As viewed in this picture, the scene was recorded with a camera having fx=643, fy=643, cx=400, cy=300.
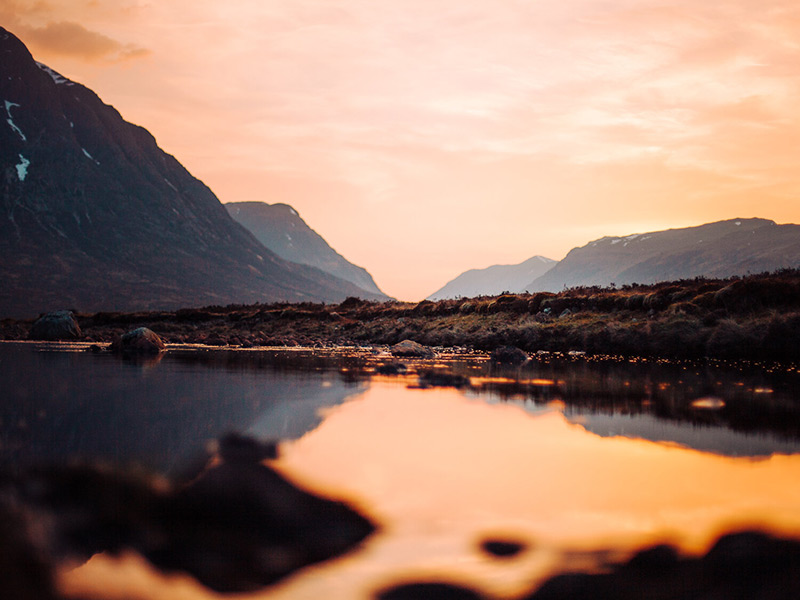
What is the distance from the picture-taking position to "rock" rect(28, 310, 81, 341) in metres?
49.4

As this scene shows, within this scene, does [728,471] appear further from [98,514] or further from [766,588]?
[98,514]

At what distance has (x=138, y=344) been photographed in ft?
103

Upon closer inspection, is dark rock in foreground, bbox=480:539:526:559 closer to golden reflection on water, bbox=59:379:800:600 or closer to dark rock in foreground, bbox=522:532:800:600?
golden reflection on water, bbox=59:379:800:600

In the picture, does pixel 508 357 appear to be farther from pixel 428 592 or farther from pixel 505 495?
pixel 428 592

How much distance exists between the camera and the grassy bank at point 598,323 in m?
26.6

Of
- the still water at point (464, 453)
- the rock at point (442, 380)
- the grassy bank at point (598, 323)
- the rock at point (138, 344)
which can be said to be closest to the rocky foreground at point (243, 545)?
the still water at point (464, 453)

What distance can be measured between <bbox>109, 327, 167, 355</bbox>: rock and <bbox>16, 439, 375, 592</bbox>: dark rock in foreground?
2518 cm

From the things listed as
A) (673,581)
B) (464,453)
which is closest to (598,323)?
(464,453)

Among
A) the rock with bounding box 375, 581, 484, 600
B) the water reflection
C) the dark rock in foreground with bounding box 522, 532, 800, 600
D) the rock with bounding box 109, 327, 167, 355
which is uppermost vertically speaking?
the rock with bounding box 109, 327, 167, 355

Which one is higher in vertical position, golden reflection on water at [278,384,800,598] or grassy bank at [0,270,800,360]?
grassy bank at [0,270,800,360]

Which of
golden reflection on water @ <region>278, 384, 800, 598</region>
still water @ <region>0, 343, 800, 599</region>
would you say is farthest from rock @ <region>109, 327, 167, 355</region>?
golden reflection on water @ <region>278, 384, 800, 598</region>

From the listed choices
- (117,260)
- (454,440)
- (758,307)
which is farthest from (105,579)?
(117,260)

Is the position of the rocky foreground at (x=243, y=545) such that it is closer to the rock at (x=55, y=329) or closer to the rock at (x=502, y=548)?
the rock at (x=502, y=548)

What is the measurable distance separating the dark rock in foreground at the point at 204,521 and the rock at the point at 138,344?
82.6 ft
